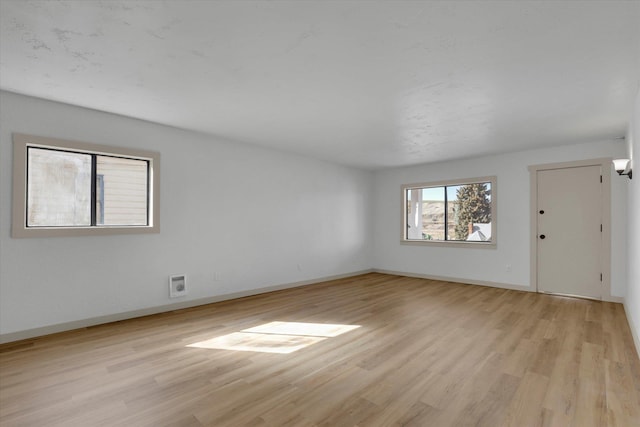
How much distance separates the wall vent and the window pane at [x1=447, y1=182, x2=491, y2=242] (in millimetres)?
5370

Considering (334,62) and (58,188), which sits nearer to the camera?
(334,62)

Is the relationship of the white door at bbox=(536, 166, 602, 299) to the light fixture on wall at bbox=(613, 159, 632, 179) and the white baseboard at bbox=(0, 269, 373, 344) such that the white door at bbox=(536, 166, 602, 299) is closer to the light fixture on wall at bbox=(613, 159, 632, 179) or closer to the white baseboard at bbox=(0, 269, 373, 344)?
the light fixture on wall at bbox=(613, 159, 632, 179)

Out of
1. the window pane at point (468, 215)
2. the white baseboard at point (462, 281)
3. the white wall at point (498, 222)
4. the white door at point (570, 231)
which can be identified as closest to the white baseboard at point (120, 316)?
the white baseboard at point (462, 281)

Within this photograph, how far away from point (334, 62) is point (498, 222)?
500 centimetres

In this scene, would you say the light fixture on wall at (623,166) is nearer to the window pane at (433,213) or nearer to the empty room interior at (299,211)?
the empty room interior at (299,211)

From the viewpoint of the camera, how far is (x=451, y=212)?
23.0ft

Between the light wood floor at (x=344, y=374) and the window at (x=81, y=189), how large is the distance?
4.01 feet

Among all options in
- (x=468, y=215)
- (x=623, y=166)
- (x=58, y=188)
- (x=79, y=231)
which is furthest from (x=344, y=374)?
(x=468, y=215)

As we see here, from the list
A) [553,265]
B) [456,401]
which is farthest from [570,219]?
[456,401]

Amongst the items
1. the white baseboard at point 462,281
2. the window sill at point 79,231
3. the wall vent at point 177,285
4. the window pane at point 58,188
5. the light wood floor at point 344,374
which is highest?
the window pane at point 58,188

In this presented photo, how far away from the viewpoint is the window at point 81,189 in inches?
135

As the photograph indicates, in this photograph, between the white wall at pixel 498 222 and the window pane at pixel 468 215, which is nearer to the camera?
the white wall at pixel 498 222

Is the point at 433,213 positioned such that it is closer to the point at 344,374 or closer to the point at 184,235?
the point at 184,235

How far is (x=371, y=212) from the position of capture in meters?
8.16
